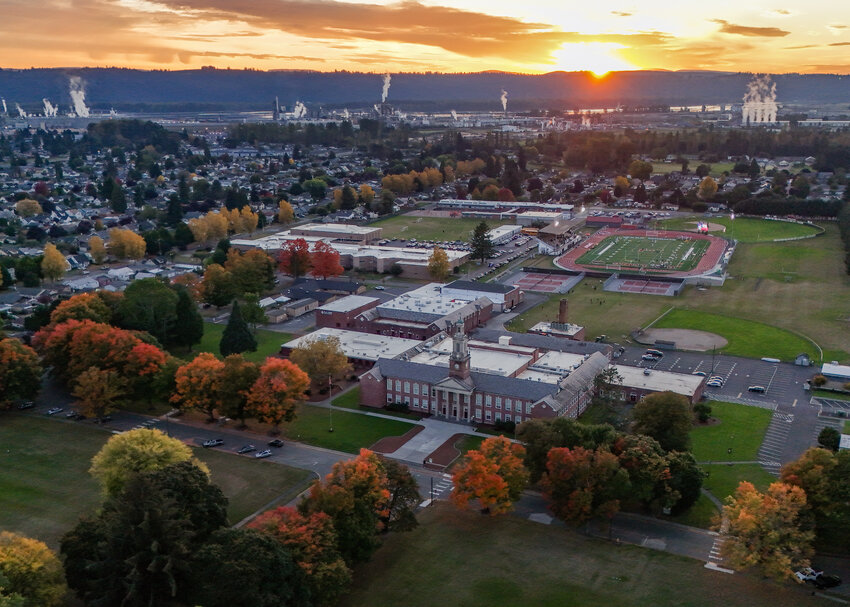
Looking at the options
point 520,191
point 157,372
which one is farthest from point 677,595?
point 520,191

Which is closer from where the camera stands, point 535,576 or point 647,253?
point 535,576

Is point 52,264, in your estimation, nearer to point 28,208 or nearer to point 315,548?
point 28,208

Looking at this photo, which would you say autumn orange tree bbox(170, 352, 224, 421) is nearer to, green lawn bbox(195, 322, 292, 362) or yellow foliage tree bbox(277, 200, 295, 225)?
green lawn bbox(195, 322, 292, 362)

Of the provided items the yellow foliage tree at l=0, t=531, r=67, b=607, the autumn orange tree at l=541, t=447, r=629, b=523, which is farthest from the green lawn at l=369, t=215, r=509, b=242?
the yellow foliage tree at l=0, t=531, r=67, b=607

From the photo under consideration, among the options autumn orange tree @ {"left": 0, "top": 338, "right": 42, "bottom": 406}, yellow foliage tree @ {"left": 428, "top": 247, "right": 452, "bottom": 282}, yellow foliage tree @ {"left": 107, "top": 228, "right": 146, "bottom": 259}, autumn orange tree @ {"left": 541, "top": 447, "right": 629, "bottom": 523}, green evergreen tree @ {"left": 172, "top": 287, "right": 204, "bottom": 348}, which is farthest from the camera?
yellow foliage tree @ {"left": 107, "top": 228, "right": 146, "bottom": 259}

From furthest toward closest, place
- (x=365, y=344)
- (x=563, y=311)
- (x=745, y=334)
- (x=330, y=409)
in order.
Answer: (x=745, y=334) → (x=563, y=311) → (x=365, y=344) → (x=330, y=409)

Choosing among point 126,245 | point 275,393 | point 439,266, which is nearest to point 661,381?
point 275,393

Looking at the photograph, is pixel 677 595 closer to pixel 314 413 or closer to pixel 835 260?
pixel 314 413
